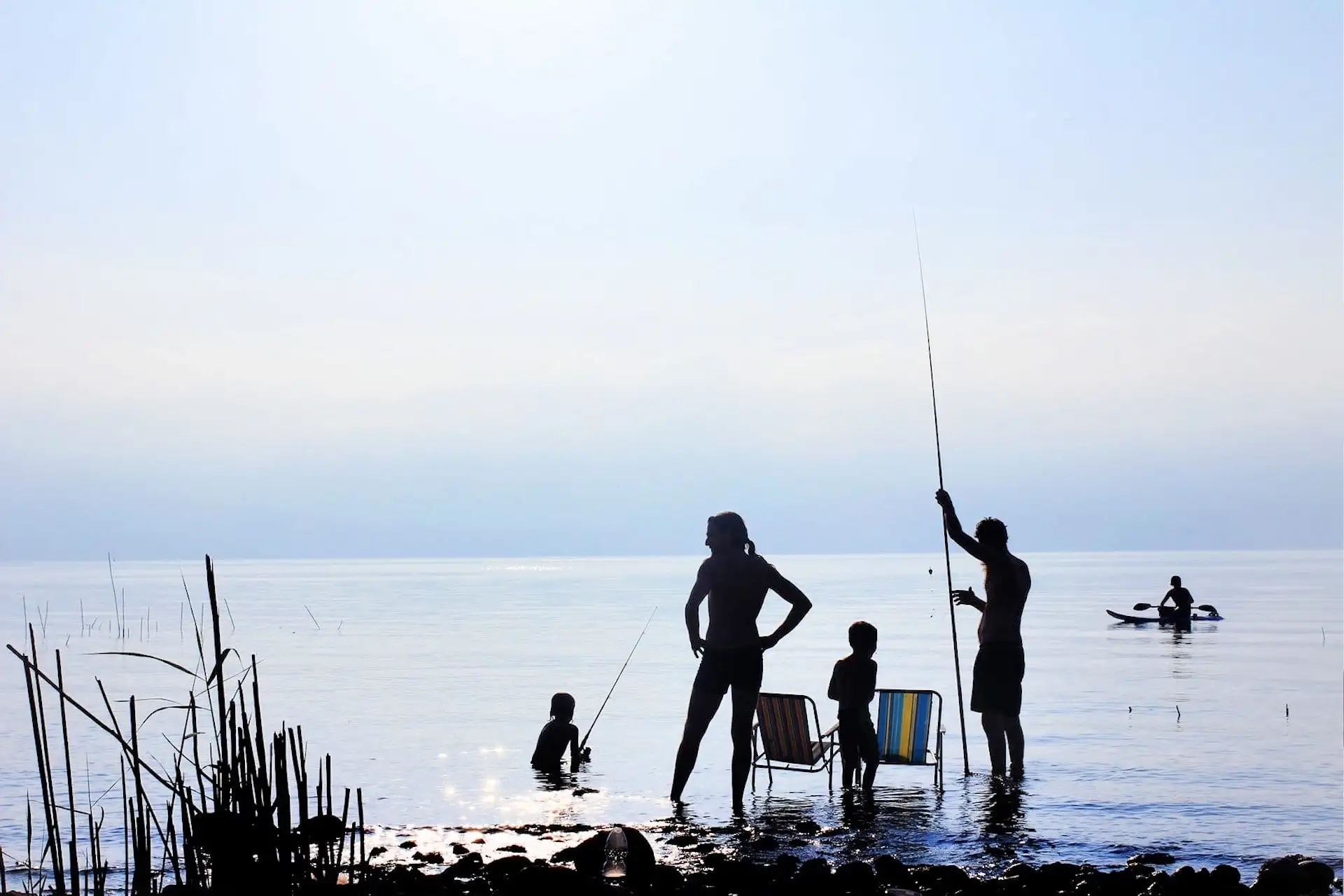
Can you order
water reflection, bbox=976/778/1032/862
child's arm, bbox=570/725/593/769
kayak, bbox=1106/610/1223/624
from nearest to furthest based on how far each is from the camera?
water reflection, bbox=976/778/1032/862, child's arm, bbox=570/725/593/769, kayak, bbox=1106/610/1223/624

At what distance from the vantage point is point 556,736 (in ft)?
40.9

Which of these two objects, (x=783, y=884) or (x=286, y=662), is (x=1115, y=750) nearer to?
(x=783, y=884)

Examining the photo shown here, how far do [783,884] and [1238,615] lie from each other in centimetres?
4015

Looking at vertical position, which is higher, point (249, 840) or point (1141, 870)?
point (249, 840)

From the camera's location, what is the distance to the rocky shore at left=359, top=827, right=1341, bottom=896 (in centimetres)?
669

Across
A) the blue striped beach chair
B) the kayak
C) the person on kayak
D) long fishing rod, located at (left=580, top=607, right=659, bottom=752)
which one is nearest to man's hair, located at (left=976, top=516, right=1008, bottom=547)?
the blue striped beach chair

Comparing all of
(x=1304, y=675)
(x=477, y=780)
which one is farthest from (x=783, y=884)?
(x=1304, y=675)

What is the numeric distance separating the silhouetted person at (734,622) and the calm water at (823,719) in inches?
31.1

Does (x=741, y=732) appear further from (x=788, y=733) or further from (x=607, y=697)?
(x=607, y=697)

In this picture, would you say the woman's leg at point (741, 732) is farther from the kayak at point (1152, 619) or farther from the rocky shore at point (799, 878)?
the kayak at point (1152, 619)

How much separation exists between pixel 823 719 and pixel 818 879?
34.8 ft

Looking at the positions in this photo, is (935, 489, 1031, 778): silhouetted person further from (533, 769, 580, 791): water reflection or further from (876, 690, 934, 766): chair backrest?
(533, 769, 580, 791): water reflection

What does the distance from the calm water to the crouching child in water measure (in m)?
0.27

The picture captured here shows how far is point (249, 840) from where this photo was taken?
511 centimetres
